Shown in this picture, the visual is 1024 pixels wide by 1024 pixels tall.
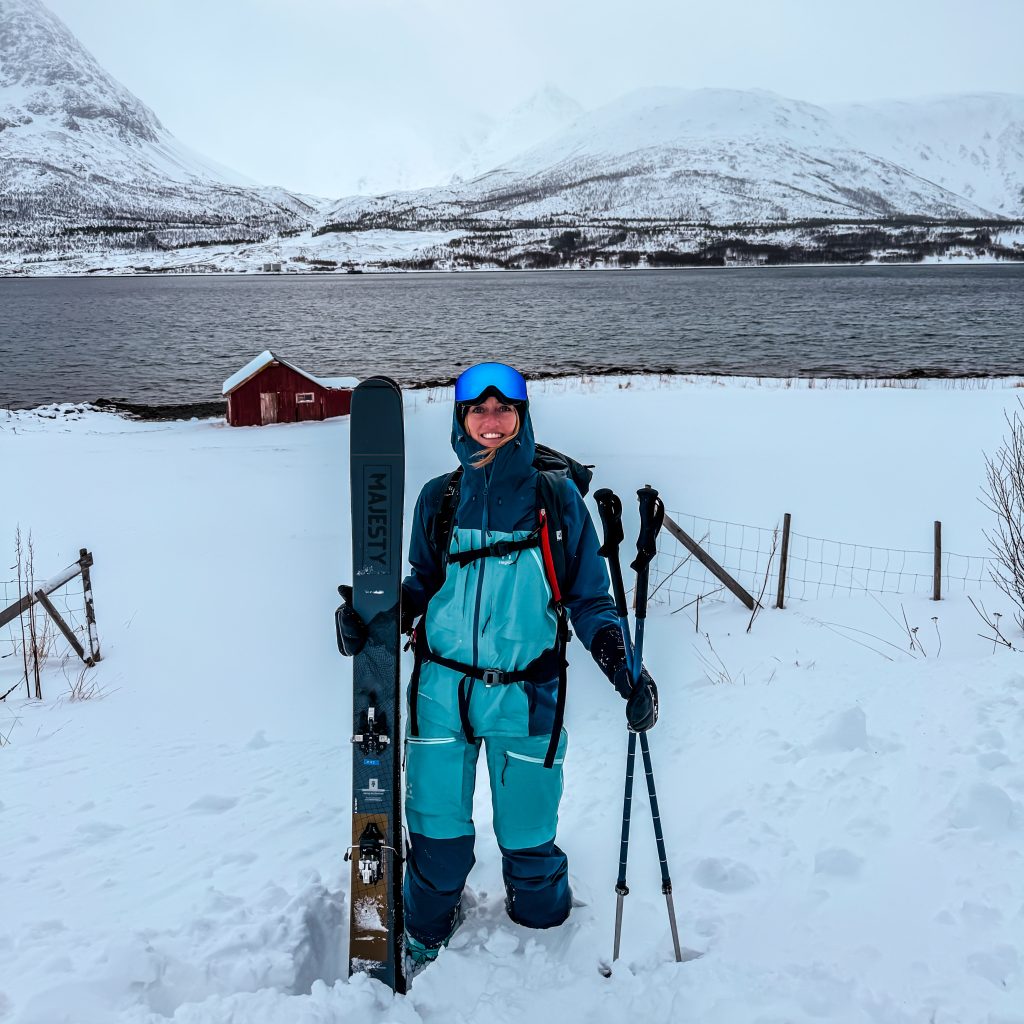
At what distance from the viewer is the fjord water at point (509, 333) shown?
3838 centimetres

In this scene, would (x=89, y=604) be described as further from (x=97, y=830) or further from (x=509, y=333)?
(x=509, y=333)

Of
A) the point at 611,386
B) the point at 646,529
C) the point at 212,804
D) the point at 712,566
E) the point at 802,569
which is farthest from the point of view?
the point at 611,386

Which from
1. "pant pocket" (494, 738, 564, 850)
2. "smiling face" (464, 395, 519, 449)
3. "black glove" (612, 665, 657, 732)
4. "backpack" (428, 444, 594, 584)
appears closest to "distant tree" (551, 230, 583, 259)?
"backpack" (428, 444, 594, 584)

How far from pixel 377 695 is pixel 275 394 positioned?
80.5 feet

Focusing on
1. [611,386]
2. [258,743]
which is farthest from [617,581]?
[611,386]

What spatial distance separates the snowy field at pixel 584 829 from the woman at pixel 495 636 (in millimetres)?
636

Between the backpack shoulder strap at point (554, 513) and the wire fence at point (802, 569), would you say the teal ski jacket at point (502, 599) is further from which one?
the wire fence at point (802, 569)

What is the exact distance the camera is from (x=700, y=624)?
7793mm

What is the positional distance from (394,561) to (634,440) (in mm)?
15992

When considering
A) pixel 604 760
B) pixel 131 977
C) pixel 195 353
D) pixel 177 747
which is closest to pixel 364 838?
pixel 131 977

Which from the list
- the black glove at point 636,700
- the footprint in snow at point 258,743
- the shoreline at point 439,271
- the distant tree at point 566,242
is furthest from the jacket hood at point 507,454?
the distant tree at point 566,242

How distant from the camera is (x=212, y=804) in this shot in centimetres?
444

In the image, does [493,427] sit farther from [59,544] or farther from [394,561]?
[59,544]

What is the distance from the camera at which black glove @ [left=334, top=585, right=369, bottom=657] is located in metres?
2.87
